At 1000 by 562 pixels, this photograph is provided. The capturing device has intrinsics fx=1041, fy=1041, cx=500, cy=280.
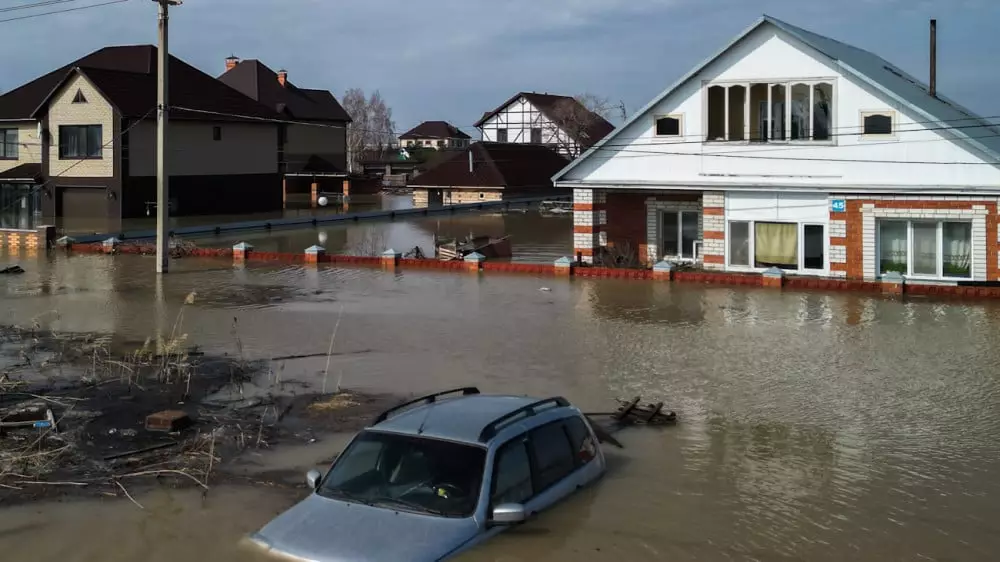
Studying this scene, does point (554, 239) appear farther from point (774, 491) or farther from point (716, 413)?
point (774, 491)

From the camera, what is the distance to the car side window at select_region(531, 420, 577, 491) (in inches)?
352

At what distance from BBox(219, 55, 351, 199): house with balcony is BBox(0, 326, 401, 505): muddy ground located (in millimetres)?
55974

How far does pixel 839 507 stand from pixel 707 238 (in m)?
20.3

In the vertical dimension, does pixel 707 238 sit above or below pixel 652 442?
above

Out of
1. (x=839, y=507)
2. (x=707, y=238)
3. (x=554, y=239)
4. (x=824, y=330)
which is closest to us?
(x=839, y=507)

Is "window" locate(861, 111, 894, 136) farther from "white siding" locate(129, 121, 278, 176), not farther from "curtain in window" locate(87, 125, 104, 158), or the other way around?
"curtain in window" locate(87, 125, 104, 158)

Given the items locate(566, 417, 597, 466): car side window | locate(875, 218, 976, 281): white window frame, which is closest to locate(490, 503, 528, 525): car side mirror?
locate(566, 417, 597, 466): car side window

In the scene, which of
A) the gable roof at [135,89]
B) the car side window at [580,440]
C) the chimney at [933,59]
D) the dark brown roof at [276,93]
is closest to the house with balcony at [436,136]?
the dark brown roof at [276,93]

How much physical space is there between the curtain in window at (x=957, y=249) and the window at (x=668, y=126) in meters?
7.76

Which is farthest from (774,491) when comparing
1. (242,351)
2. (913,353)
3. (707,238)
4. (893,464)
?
(707,238)

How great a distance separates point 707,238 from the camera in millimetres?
29656

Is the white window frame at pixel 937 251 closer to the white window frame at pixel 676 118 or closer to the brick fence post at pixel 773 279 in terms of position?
the brick fence post at pixel 773 279

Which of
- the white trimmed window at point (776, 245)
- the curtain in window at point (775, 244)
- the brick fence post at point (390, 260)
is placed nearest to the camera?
the white trimmed window at point (776, 245)

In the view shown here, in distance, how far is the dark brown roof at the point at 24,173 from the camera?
171 feet
